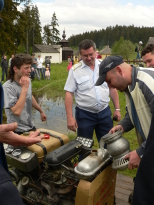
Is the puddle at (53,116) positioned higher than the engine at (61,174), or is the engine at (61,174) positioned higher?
the engine at (61,174)

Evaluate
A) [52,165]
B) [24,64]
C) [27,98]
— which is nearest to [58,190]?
[52,165]

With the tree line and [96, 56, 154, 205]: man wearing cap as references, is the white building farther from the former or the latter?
[96, 56, 154, 205]: man wearing cap

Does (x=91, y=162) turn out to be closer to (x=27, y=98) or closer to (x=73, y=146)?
(x=73, y=146)

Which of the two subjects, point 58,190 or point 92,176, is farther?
point 58,190

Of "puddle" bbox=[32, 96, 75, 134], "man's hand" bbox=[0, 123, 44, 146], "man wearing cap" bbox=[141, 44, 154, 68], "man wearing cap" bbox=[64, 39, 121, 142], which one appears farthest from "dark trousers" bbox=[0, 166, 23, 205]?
"puddle" bbox=[32, 96, 75, 134]

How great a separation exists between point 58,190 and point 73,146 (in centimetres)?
50

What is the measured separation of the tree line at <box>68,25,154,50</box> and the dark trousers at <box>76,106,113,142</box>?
111082 mm

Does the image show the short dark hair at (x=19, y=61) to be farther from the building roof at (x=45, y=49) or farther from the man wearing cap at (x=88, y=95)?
the building roof at (x=45, y=49)

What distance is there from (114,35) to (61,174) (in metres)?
126

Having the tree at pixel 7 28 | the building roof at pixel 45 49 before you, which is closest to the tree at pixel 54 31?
the building roof at pixel 45 49

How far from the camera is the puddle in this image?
706cm

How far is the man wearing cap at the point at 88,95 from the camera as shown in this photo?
12.1ft

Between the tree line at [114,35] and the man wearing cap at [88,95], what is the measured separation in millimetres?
110946

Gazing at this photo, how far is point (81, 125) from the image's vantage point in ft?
12.4
